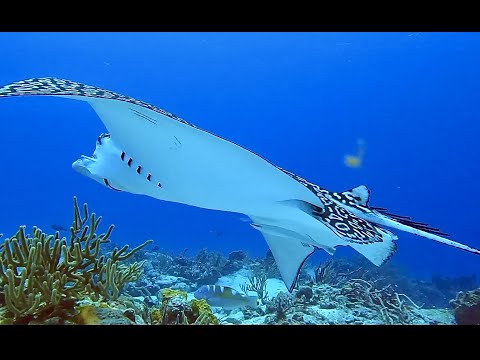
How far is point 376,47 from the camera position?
2883cm

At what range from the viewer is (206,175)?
313 centimetres

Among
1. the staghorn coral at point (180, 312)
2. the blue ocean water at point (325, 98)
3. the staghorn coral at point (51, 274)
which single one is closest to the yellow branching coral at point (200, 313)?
the staghorn coral at point (180, 312)

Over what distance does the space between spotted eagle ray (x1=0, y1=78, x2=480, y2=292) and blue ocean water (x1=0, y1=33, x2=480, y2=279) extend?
19.5 m

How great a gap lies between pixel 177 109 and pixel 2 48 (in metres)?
15.2

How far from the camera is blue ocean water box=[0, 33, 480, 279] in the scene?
2866 centimetres

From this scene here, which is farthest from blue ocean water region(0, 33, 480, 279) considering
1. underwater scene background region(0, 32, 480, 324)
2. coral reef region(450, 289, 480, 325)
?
coral reef region(450, 289, 480, 325)

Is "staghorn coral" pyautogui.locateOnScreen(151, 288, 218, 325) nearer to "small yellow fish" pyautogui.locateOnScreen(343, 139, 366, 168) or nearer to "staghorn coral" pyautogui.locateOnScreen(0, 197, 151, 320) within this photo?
"staghorn coral" pyautogui.locateOnScreen(0, 197, 151, 320)

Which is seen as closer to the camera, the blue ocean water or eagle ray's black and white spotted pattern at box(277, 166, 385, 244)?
eagle ray's black and white spotted pattern at box(277, 166, 385, 244)

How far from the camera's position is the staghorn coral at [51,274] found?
9.91ft

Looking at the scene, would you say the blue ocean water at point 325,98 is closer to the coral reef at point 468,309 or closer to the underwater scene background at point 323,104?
the underwater scene background at point 323,104

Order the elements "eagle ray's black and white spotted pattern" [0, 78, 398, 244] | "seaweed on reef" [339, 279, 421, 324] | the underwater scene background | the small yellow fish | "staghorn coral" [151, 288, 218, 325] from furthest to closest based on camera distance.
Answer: the small yellow fish < the underwater scene background < "seaweed on reef" [339, 279, 421, 324] < "staghorn coral" [151, 288, 218, 325] < "eagle ray's black and white spotted pattern" [0, 78, 398, 244]
